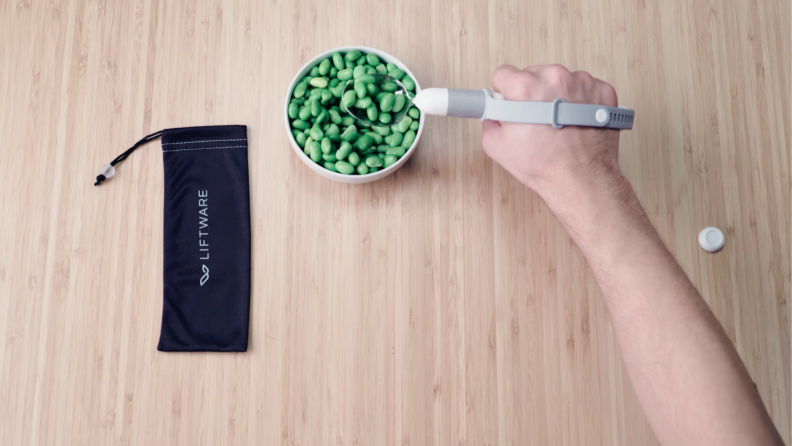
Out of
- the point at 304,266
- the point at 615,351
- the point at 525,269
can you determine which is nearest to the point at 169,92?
the point at 304,266

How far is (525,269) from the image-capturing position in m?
0.78

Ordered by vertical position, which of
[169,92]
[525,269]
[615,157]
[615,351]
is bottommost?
[615,351]

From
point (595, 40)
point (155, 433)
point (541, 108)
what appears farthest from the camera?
point (595, 40)

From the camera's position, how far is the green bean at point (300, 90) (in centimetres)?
73

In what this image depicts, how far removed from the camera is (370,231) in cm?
78

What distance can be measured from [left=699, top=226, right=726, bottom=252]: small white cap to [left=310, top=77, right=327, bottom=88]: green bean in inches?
22.9

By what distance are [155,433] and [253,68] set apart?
0.55 meters

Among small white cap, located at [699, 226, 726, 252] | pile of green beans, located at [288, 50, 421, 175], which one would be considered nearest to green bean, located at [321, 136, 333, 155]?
pile of green beans, located at [288, 50, 421, 175]

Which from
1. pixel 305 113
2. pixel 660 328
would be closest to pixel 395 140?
pixel 305 113

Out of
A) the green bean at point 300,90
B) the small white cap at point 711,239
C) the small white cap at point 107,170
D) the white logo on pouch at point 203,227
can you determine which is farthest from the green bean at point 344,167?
the small white cap at point 711,239

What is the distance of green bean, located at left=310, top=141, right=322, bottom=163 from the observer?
27.9 inches

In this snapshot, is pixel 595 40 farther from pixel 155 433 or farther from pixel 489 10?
pixel 155 433

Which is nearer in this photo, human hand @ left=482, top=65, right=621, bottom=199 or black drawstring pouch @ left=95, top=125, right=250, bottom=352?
human hand @ left=482, top=65, right=621, bottom=199

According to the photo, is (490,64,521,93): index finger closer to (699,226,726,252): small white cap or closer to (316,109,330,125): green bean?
(316,109,330,125): green bean
